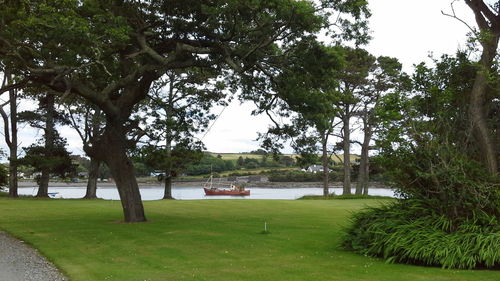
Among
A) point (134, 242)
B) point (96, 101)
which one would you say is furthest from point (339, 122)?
point (134, 242)

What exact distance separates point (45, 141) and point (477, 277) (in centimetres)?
3618

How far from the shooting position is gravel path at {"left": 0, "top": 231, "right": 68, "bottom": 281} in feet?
27.0

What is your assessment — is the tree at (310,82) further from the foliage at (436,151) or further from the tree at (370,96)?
the tree at (370,96)

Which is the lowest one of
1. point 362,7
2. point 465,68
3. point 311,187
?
point 311,187

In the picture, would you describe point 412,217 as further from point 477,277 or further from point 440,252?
point 477,277

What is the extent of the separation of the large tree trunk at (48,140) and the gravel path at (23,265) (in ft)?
87.7

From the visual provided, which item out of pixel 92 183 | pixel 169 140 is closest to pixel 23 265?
pixel 169 140

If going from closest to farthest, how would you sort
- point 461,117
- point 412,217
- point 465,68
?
point 412,217, point 461,117, point 465,68

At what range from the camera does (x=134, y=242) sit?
1229 cm

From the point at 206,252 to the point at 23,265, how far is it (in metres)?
3.67

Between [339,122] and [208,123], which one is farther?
[339,122]

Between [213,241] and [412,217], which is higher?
[412,217]

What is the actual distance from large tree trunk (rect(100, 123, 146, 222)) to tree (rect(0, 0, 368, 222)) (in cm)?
3

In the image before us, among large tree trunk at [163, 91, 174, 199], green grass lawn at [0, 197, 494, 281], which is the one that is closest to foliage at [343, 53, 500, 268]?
green grass lawn at [0, 197, 494, 281]
